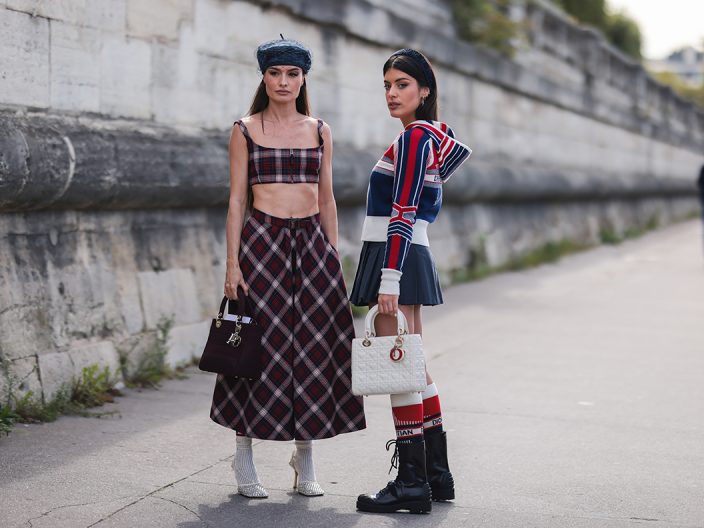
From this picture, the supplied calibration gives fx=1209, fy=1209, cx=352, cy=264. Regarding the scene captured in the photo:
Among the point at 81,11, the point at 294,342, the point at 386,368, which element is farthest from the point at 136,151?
the point at 386,368

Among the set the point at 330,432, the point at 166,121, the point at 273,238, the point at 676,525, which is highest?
the point at 166,121

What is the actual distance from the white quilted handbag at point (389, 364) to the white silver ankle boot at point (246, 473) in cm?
55

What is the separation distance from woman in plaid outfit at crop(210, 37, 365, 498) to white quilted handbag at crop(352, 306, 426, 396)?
0.28 meters

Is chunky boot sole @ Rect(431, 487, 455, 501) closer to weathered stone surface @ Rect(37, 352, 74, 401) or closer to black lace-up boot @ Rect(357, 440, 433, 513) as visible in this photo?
black lace-up boot @ Rect(357, 440, 433, 513)

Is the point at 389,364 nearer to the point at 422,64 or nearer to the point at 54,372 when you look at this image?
the point at 422,64

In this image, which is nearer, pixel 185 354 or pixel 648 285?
pixel 185 354

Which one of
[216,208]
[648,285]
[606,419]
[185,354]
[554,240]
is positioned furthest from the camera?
[554,240]

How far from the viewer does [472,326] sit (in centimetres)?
934

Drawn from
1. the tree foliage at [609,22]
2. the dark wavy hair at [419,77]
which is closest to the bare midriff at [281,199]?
the dark wavy hair at [419,77]

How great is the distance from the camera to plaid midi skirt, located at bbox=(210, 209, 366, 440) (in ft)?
14.7

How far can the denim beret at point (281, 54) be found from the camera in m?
4.55

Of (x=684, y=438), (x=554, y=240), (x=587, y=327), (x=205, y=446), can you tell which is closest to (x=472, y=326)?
(x=587, y=327)

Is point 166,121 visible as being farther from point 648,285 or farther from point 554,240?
point 554,240

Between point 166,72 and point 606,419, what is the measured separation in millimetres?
3301
